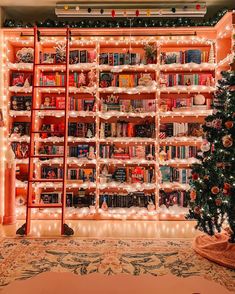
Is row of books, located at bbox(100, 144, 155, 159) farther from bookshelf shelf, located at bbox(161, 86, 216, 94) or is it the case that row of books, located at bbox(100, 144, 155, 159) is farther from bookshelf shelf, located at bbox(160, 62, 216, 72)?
bookshelf shelf, located at bbox(160, 62, 216, 72)

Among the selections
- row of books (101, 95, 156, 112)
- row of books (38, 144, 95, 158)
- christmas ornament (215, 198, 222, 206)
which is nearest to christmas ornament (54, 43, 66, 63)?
row of books (101, 95, 156, 112)

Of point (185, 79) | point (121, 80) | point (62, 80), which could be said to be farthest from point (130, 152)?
point (62, 80)

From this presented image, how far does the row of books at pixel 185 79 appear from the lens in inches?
213

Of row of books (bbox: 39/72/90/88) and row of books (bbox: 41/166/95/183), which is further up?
row of books (bbox: 39/72/90/88)

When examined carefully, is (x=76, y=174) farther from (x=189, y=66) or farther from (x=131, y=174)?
(x=189, y=66)

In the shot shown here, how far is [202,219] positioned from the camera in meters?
3.79

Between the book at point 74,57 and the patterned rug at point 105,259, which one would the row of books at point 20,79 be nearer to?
the book at point 74,57

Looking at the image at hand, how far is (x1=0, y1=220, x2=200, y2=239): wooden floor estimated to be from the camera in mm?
4461

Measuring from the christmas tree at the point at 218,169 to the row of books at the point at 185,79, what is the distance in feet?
5.39

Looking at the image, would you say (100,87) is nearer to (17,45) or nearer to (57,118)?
(57,118)

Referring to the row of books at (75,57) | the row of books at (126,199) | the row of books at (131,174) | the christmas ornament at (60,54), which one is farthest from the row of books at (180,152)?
the christmas ornament at (60,54)

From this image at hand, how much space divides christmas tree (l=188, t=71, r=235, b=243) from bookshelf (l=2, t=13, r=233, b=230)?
1.44 meters

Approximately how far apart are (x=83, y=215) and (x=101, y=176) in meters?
0.66

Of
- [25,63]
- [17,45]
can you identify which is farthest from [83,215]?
[17,45]
